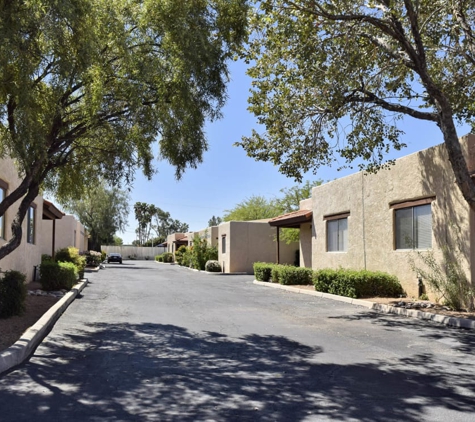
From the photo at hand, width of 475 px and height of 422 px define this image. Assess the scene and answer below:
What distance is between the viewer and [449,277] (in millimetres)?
12711

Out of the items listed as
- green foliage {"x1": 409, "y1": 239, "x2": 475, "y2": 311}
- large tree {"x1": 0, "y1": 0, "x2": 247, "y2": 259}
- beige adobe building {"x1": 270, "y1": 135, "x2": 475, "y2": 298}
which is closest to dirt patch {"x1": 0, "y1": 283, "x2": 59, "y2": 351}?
large tree {"x1": 0, "y1": 0, "x2": 247, "y2": 259}

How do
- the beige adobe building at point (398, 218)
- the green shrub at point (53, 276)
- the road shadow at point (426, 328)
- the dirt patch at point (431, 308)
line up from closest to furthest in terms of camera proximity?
the road shadow at point (426, 328)
the dirt patch at point (431, 308)
the beige adobe building at point (398, 218)
the green shrub at point (53, 276)

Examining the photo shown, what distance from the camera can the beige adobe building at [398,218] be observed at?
1305 centimetres

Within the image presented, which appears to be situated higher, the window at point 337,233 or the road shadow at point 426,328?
the window at point 337,233

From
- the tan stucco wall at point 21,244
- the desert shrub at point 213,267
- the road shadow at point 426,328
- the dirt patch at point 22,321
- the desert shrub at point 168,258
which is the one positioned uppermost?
the tan stucco wall at point 21,244

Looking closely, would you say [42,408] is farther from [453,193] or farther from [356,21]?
[453,193]

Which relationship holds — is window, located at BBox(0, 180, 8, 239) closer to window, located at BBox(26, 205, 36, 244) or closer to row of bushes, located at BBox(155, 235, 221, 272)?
window, located at BBox(26, 205, 36, 244)

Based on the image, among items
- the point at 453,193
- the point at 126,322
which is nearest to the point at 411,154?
the point at 453,193

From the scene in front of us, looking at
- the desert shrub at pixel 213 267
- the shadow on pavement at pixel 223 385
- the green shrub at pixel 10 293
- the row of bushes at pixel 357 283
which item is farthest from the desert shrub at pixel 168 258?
the shadow on pavement at pixel 223 385

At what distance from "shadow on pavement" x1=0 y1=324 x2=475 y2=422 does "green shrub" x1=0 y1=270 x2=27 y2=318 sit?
6.98 feet

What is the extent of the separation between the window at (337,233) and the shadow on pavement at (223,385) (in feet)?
38.0

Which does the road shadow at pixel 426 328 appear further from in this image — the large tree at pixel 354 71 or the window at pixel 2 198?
the window at pixel 2 198

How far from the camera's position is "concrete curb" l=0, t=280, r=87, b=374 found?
22.4 ft

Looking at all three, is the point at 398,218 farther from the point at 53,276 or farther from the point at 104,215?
the point at 104,215
